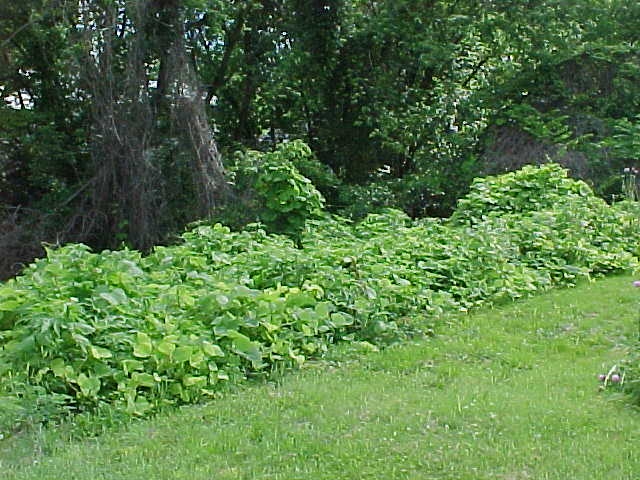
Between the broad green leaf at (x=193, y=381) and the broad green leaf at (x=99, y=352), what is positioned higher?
the broad green leaf at (x=99, y=352)

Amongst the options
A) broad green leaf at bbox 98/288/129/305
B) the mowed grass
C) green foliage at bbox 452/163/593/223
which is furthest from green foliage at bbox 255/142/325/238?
broad green leaf at bbox 98/288/129/305

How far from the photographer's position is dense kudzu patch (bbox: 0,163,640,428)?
4.86m

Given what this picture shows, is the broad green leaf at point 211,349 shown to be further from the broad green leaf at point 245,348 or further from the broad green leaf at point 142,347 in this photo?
the broad green leaf at point 142,347

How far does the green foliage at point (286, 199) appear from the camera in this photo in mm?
9320

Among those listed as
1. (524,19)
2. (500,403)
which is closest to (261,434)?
(500,403)

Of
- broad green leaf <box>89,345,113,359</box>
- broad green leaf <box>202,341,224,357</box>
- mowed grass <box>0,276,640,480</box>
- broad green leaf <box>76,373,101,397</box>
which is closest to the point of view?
mowed grass <box>0,276,640,480</box>

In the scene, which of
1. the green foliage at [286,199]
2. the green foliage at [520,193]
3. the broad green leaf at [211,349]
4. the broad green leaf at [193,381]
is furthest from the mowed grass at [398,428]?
the green foliage at [286,199]

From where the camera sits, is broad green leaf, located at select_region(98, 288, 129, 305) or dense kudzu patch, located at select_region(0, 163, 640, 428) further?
broad green leaf, located at select_region(98, 288, 129, 305)

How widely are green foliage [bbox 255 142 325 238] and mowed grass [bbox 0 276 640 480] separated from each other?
12.0 feet

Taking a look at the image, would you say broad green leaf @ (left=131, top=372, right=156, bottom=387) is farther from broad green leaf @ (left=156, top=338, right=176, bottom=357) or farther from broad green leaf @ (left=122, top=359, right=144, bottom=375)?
broad green leaf @ (left=156, top=338, right=176, bottom=357)

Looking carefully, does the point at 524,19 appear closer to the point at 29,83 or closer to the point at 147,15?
the point at 147,15

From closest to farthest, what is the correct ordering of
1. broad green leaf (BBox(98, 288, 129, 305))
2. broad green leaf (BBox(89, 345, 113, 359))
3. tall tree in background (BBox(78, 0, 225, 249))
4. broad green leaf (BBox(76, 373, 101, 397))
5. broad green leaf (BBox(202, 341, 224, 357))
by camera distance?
broad green leaf (BBox(76, 373, 101, 397)), broad green leaf (BBox(89, 345, 113, 359)), broad green leaf (BBox(202, 341, 224, 357)), broad green leaf (BBox(98, 288, 129, 305)), tall tree in background (BBox(78, 0, 225, 249))

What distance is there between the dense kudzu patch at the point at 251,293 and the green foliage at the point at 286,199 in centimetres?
54

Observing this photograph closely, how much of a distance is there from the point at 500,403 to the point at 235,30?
9.87 metres
